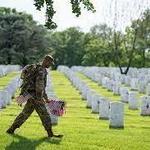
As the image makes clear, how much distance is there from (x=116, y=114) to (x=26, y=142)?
4926 mm

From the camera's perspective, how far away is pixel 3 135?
13.0 metres

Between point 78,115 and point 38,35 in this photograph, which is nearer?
point 78,115

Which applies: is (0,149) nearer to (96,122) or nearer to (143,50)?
(96,122)

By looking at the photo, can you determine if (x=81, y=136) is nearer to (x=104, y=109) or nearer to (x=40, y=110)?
(x=40, y=110)

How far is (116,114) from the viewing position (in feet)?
55.1

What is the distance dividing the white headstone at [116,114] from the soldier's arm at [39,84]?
170 inches

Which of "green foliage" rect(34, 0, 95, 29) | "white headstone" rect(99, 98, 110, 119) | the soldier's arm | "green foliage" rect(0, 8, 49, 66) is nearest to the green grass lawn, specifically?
"white headstone" rect(99, 98, 110, 119)

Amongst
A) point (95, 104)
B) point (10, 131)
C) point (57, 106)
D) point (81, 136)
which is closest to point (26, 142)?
point (10, 131)

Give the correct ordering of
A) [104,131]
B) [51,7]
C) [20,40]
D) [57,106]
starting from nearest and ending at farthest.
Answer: [51,7], [57,106], [104,131], [20,40]

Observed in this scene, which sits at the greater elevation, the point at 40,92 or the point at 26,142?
the point at 40,92

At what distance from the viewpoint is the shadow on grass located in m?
11.8

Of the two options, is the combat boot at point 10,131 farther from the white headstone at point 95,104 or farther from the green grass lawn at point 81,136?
the white headstone at point 95,104

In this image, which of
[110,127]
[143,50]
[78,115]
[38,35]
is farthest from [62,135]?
[38,35]

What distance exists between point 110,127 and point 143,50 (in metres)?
68.8
